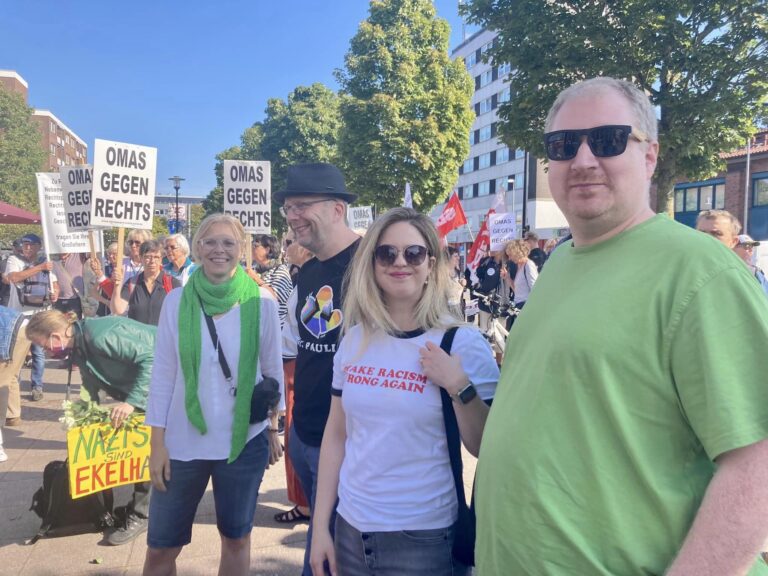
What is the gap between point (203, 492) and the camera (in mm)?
2666

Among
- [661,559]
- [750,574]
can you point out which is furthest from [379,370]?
[750,574]

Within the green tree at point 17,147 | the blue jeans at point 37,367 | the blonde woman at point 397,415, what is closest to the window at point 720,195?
the blue jeans at point 37,367

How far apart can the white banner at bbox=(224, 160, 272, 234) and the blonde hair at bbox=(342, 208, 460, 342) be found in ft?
19.1

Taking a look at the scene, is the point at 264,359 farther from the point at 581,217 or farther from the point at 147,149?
the point at 147,149

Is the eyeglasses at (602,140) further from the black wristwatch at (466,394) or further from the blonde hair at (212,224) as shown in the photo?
the blonde hair at (212,224)

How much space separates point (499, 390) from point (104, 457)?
3.21 m

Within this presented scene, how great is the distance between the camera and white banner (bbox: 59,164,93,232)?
7.59 meters

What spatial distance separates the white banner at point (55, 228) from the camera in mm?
8836

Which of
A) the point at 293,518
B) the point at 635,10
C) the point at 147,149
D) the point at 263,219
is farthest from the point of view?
the point at 635,10

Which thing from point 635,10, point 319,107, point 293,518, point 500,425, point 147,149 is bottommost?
point 293,518

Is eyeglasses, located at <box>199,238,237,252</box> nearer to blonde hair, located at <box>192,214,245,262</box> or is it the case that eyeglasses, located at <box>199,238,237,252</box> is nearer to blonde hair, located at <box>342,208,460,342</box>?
blonde hair, located at <box>192,214,245,262</box>

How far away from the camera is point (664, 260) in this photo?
118 cm

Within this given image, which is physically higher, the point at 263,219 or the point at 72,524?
the point at 263,219

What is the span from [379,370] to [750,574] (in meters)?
1.10
